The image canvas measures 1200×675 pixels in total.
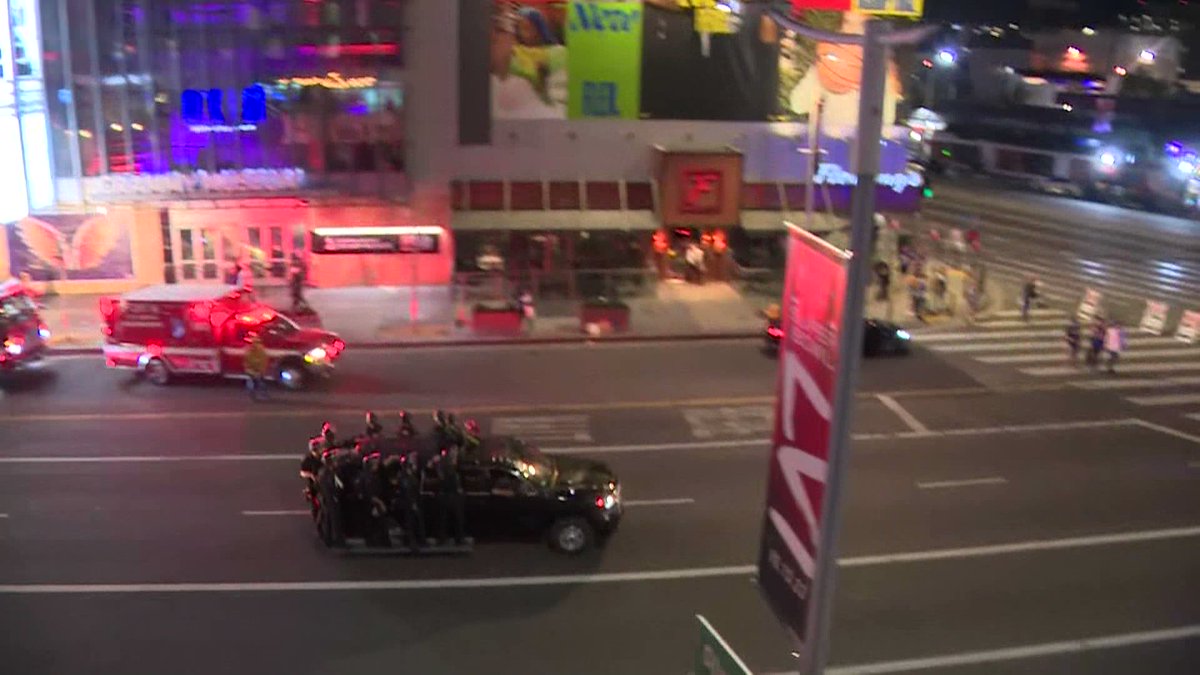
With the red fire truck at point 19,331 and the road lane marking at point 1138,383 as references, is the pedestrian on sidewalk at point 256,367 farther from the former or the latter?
the road lane marking at point 1138,383

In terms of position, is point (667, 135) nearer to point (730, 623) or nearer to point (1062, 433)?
point (1062, 433)

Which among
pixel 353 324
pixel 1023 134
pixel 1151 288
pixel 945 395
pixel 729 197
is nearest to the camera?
pixel 945 395

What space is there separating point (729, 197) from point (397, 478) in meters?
20.9

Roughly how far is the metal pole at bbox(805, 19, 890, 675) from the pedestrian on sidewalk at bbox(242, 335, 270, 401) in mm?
17089

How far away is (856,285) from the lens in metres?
4.96

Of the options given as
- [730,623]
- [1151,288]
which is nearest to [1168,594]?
[730,623]

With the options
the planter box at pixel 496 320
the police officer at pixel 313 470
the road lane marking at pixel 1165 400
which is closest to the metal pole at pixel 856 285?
the police officer at pixel 313 470

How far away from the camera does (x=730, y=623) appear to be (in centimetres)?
1258

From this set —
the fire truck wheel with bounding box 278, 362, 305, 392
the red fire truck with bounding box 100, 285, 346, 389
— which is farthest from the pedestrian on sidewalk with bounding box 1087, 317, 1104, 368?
the fire truck wheel with bounding box 278, 362, 305, 392

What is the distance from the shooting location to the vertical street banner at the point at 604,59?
3172 cm

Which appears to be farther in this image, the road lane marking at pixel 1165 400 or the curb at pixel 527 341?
the curb at pixel 527 341

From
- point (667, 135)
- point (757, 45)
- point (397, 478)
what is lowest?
point (397, 478)

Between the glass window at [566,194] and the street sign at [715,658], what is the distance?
2776cm

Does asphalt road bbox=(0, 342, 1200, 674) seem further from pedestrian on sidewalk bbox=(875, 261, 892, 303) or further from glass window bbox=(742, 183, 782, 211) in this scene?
glass window bbox=(742, 183, 782, 211)
